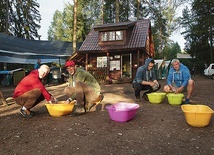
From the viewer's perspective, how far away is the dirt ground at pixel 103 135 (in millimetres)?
2652

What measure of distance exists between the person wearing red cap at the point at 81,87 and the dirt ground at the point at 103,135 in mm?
307

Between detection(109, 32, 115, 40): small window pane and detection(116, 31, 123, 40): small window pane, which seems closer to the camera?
detection(116, 31, 123, 40): small window pane

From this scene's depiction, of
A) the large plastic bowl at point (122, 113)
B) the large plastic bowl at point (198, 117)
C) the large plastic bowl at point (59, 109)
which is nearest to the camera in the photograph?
the large plastic bowl at point (198, 117)

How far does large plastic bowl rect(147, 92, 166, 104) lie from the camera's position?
529 centimetres

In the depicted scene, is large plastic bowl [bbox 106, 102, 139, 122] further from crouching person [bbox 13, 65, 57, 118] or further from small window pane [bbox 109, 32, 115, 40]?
Result: small window pane [bbox 109, 32, 115, 40]

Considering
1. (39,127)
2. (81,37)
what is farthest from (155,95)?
(81,37)

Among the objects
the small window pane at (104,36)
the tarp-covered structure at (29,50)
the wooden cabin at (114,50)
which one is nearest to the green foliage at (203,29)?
the wooden cabin at (114,50)

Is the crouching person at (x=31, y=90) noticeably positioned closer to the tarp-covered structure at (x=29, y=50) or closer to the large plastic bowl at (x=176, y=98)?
the large plastic bowl at (x=176, y=98)

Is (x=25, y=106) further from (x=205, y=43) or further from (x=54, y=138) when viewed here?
(x=205, y=43)

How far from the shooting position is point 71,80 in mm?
4508

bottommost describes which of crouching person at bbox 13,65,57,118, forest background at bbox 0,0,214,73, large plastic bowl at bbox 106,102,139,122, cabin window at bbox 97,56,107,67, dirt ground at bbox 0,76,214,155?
dirt ground at bbox 0,76,214,155

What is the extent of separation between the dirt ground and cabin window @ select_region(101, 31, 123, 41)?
1195 centimetres

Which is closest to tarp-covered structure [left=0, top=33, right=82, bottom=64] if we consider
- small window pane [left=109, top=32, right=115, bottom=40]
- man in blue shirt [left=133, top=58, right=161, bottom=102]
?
small window pane [left=109, top=32, right=115, bottom=40]

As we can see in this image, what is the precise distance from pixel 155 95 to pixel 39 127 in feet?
9.81
